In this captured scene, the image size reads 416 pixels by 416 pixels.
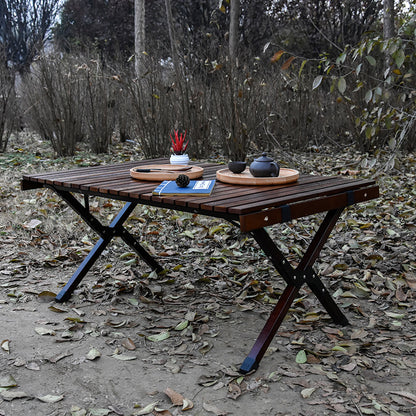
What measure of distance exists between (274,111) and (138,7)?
4610 mm

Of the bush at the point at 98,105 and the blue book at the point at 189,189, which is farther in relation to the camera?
the bush at the point at 98,105

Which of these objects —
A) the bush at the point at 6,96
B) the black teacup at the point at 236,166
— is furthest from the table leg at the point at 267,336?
the bush at the point at 6,96

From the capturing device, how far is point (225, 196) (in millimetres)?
2025

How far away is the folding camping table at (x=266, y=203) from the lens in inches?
73.9

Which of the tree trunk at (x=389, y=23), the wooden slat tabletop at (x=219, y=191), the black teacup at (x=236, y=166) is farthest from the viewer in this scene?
the tree trunk at (x=389, y=23)

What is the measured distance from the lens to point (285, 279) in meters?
2.14

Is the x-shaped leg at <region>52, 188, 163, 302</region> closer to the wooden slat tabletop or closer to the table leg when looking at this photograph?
the wooden slat tabletop

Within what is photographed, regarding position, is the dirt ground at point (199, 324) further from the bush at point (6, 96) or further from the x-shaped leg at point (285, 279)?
the bush at point (6, 96)

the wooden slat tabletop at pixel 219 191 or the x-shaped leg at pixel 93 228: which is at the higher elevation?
the wooden slat tabletop at pixel 219 191

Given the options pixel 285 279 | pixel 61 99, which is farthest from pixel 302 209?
pixel 61 99

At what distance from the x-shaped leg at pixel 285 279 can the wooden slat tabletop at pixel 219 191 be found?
5.5 inches

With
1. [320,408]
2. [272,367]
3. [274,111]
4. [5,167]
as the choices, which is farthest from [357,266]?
[5,167]

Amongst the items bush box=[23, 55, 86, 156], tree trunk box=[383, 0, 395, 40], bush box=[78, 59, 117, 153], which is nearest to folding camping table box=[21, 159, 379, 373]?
bush box=[23, 55, 86, 156]

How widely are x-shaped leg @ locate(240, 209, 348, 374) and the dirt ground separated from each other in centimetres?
8
